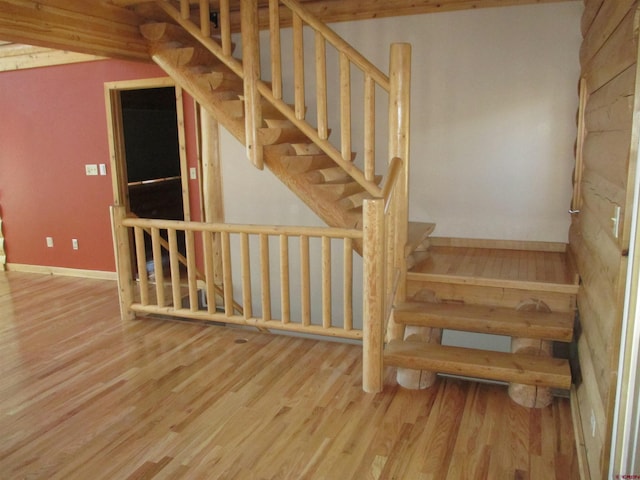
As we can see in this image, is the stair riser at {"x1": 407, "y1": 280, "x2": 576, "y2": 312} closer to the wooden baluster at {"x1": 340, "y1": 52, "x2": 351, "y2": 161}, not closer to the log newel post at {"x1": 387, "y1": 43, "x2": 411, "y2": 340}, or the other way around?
the log newel post at {"x1": 387, "y1": 43, "x2": 411, "y2": 340}

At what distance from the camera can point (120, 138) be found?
19.0 feet

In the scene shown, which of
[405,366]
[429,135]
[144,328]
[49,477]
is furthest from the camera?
[429,135]

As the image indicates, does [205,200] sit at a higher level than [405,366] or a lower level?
higher

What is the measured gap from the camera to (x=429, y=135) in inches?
187

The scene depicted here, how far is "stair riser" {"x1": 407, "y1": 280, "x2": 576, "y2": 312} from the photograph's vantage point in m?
3.44

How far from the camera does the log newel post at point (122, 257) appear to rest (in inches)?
166

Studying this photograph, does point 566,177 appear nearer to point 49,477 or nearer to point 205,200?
point 205,200

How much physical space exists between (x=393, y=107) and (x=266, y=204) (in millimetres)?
2513

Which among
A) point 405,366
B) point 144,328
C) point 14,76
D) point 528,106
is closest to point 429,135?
point 528,106

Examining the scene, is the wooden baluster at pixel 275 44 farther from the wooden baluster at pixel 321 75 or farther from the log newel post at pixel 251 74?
the wooden baluster at pixel 321 75

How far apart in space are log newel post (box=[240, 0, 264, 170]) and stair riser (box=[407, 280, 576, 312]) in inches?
57.7

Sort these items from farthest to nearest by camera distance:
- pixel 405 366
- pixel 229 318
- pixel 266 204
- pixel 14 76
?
pixel 14 76
pixel 266 204
pixel 229 318
pixel 405 366

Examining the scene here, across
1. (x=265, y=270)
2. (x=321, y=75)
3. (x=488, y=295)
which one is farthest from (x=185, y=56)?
(x=488, y=295)

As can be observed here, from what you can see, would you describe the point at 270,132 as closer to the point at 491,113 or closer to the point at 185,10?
the point at 185,10
